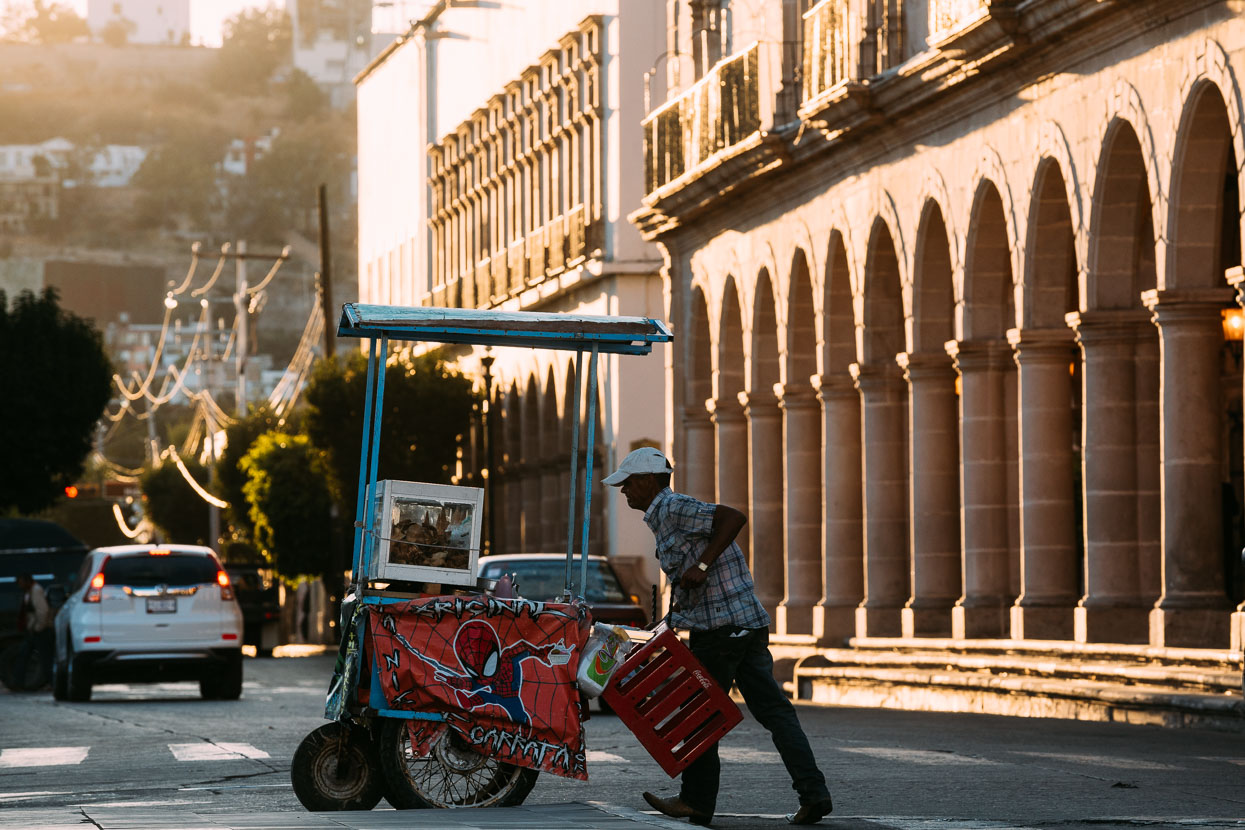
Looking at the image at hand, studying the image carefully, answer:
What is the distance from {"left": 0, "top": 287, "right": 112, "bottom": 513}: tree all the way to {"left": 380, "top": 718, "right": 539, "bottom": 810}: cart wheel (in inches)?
1844

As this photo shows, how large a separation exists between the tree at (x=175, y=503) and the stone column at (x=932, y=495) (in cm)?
8391

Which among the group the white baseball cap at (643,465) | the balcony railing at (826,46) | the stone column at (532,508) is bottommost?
the white baseball cap at (643,465)

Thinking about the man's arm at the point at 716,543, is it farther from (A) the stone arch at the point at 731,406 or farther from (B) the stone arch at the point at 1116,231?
(A) the stone arch at the point at 731,406

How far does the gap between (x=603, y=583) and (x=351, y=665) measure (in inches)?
546

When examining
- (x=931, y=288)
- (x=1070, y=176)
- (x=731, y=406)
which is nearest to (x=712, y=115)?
(x=731, y=406)

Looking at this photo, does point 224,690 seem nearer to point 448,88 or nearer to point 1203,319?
point 1203,319

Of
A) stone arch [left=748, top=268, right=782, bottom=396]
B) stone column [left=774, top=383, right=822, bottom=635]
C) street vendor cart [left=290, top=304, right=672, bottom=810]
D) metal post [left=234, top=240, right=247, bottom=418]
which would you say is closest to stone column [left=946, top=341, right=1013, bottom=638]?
stone column [left=774, top=383, right=822, bottom=635]

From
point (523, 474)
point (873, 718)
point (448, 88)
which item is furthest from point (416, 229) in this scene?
point (873, 718)

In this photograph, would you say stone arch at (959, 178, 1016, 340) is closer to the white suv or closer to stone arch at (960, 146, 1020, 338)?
stone arch at (960, 146, 1020, 338)

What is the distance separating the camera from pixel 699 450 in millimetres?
38844

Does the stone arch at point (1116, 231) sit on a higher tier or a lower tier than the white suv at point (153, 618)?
higher

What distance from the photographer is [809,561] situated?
3447 cm

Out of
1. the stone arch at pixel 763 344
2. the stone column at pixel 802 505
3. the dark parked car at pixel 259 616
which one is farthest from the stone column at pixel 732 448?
the dark parked car at pixel 259 616

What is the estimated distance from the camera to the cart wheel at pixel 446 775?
1280 cm
